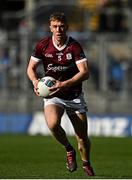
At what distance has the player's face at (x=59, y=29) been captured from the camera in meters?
11.6

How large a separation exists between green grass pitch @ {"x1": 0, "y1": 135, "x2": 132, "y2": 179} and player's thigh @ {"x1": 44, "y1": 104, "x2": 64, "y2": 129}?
0.79 meters

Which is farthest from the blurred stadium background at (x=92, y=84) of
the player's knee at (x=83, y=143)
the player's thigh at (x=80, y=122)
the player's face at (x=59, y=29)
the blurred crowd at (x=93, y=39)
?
the player's face at (x=59, y=29)

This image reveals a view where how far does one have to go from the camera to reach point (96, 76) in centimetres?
2622

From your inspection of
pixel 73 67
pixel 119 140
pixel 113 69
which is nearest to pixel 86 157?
pixel 73 67

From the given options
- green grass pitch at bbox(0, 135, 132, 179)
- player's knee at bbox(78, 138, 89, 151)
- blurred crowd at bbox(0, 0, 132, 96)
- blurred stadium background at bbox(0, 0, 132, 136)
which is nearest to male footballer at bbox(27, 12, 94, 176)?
player's knee at bbox(78, 138, 89, 151)

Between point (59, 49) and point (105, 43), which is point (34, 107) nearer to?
point (105, 43)

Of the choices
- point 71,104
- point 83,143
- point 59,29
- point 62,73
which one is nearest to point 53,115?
point 71,104

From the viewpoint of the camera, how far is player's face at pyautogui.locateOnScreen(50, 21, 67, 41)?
1164cm

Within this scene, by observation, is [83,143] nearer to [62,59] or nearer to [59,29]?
[62,59]

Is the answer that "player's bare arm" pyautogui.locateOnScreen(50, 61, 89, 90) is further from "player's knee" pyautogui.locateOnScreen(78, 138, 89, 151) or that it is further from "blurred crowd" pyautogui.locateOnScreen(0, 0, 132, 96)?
"blurred crowd" pyautogui.locateOnScreen(0, 0, 132, 96)

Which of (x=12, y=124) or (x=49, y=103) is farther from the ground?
(x=49, y=103)

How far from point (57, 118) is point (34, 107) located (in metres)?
15.2

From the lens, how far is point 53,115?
38.9 feet

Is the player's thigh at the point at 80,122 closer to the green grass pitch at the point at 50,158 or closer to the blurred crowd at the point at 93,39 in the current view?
the green grass pitch at the point at 50,158
